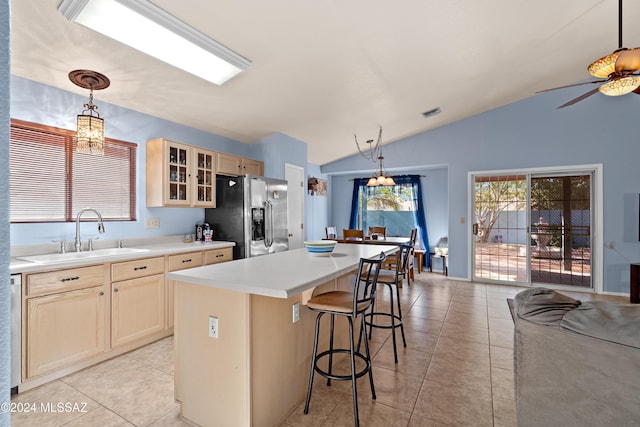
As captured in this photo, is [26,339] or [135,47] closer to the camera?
[26,339]

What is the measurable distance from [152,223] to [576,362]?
3.85m

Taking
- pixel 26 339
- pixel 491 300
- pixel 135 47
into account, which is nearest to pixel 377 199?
pixel 491 300

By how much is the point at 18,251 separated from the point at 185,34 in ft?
7.38

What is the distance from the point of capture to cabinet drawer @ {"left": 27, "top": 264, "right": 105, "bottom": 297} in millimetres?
2139

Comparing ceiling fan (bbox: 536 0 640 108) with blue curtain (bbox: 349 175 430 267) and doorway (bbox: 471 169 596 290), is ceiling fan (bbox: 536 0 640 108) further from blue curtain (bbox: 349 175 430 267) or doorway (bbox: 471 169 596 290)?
blue curtain (bbox: 349 175 430 267)

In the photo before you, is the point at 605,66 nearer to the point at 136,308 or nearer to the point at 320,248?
the point at 320,248

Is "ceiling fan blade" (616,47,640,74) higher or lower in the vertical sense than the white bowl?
higher

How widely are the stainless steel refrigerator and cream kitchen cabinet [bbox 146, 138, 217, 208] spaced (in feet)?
0.70

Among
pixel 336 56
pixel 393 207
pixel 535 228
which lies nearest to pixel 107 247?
pixel 336 56

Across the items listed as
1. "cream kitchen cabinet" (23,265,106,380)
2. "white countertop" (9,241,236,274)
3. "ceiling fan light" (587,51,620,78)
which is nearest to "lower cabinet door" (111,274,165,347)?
"cream kitchen cabinet" (23,265,106,380)

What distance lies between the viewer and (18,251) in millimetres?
2498

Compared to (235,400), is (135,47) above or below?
above

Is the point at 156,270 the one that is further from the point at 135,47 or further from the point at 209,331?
the point at 135,47

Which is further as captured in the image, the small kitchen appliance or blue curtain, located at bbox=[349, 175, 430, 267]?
blue curtain, located at bbox=[349, 175, 430, 267]
